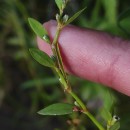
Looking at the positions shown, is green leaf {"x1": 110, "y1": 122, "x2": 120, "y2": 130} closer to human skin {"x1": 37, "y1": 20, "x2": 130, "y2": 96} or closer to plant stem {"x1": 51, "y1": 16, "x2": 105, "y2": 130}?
plant stem {"x1": 51, "y1": 16, "x2": 105, "y2": 130}

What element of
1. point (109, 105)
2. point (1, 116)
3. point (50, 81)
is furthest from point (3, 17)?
point (109, 105)

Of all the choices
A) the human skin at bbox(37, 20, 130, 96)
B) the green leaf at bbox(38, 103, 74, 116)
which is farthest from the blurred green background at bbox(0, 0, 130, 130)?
the green leaf at bbox(38, 103, 74, 116)

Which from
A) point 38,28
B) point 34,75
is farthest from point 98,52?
point 34,75

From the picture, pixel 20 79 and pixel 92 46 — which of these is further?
pixel 20 79

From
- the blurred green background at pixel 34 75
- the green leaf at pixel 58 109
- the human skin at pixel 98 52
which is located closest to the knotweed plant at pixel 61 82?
the green leaf at pixel 58 109

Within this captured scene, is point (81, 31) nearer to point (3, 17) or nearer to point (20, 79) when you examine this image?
point (3, 17)

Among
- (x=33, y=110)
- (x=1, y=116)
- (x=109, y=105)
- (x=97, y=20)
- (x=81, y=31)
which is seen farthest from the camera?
(x=1, y=116)

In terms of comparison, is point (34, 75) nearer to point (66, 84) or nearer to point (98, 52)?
point (98, 52)
